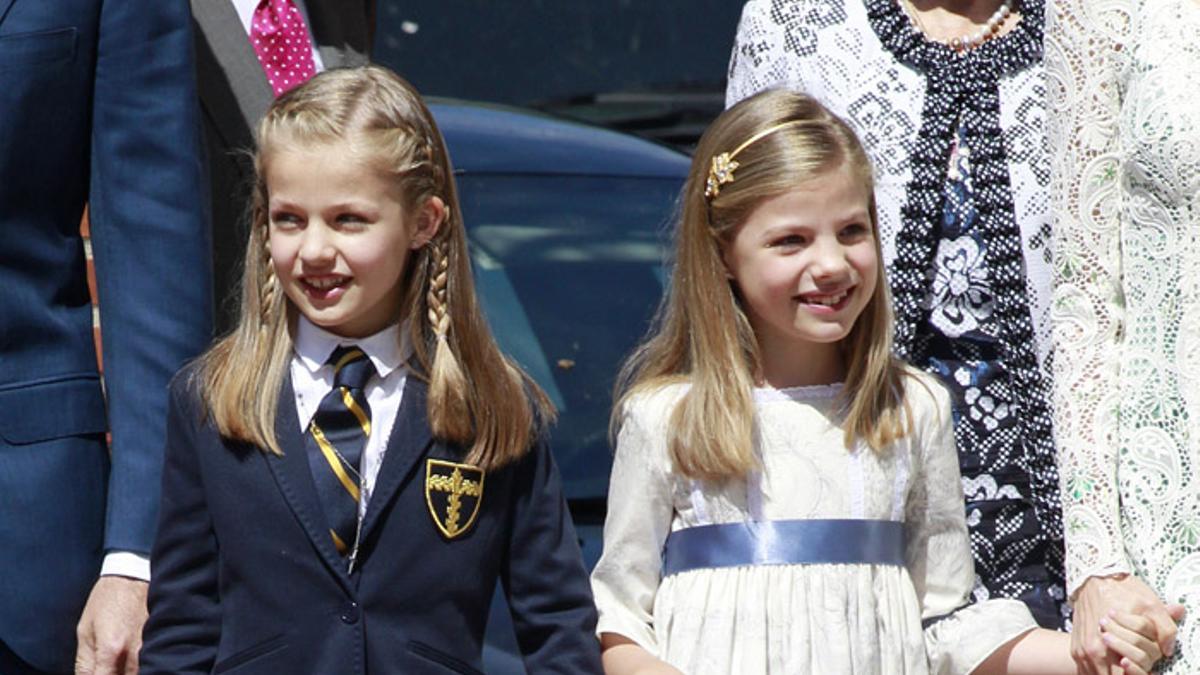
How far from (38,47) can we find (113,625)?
817 millimetres

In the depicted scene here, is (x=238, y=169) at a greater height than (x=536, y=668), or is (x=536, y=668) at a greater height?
(x=238, y=169)

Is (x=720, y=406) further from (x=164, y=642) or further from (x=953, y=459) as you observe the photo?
(x=164, y=642)

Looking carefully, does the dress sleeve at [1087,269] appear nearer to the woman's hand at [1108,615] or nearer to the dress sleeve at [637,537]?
the woman's hand at [1108,615]

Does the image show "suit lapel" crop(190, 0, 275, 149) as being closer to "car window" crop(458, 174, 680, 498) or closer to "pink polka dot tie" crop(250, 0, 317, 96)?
"pink polka dot tie" crop(250, 0, 317, 96)

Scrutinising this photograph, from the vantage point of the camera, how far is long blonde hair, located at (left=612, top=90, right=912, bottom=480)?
3508 mm

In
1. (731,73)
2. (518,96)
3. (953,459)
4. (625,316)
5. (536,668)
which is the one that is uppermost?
(731,73)

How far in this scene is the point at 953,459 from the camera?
360 cm

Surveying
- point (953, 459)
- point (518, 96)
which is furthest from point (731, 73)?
point (518, 96)

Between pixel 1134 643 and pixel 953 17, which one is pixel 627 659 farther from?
pixel 953 17

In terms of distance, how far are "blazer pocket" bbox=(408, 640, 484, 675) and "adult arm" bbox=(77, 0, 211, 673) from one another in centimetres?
42

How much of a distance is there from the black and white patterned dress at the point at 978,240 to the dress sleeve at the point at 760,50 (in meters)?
0.05

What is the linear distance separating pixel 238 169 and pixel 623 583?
41.2 inches

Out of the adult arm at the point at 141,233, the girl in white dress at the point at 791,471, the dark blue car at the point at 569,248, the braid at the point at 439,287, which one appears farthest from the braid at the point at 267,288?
the dark blue car at the point at 569,248

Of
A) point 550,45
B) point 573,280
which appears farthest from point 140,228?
point 550,45
